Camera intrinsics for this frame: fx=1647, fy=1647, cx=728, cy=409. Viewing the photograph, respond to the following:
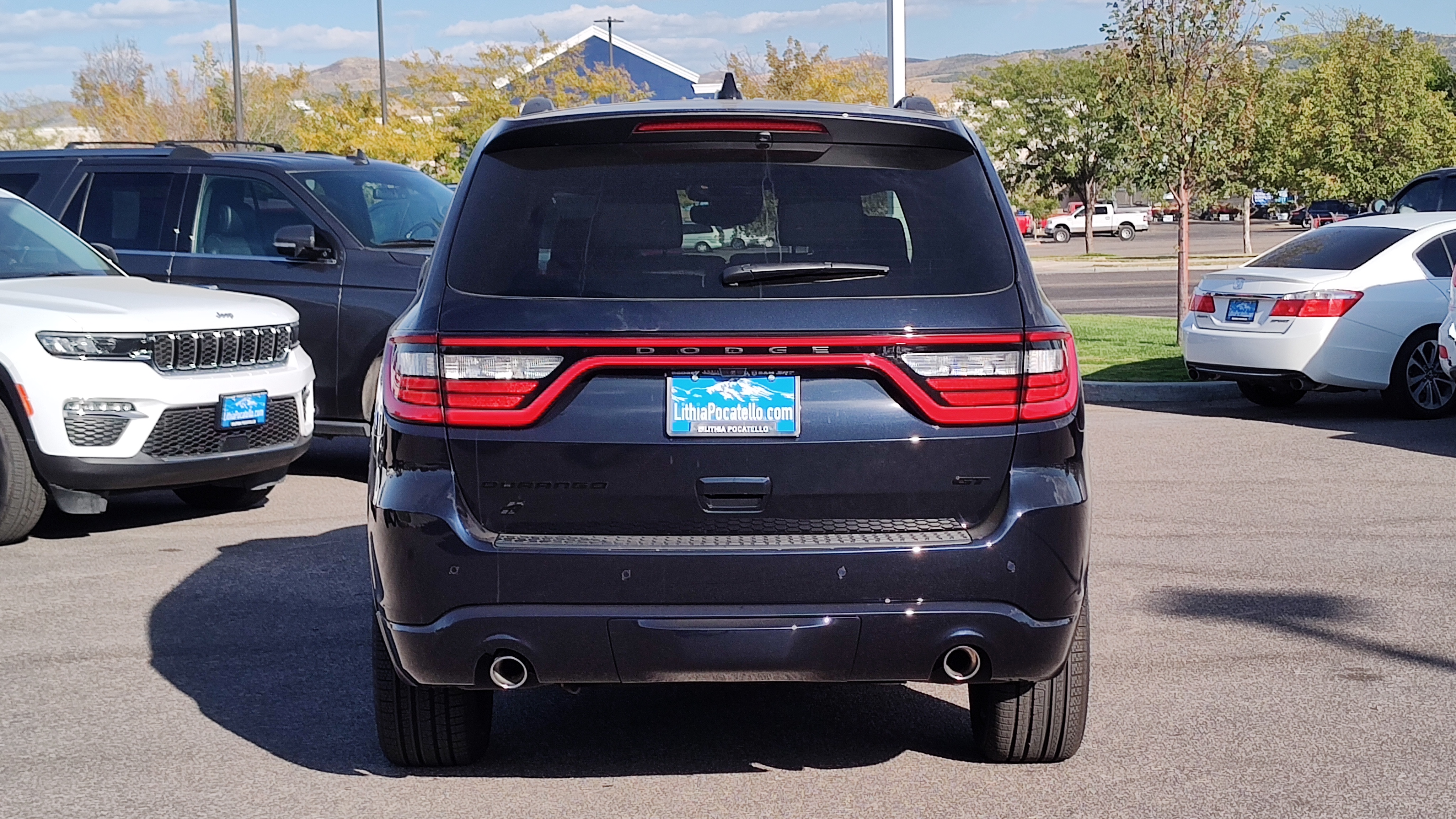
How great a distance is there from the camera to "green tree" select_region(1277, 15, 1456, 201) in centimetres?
4012

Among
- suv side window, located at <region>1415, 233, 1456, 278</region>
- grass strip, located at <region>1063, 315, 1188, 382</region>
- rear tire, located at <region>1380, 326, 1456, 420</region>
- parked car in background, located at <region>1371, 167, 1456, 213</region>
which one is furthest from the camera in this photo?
parked car in background, located at <region>1371, 167, 1456, 213</region>

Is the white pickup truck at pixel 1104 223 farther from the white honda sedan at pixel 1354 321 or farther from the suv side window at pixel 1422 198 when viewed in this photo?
the white honda sedan at pixel 1354 321

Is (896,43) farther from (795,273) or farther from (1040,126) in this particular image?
(1040,126)

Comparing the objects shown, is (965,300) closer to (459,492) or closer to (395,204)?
(459,492)

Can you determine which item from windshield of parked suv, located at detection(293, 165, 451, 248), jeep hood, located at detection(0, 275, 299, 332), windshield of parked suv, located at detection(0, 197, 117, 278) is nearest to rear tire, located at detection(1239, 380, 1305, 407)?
windshield of parked suv, located at detection(293, 165, 451, 248)

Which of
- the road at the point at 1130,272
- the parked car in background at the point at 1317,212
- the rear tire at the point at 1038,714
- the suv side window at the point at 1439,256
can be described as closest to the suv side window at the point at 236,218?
the road at the point at 1130,272

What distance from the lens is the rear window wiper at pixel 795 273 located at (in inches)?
160

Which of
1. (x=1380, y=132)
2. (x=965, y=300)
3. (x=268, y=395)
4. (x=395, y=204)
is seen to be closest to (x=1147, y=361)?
(x=395, y=204)

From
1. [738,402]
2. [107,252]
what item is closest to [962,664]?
[738,402]

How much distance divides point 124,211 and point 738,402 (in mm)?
7926

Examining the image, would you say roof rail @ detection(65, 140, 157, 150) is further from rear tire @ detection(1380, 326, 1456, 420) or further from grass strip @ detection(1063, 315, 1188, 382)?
rear tire @ detection(1380, 326, 1456, 420)

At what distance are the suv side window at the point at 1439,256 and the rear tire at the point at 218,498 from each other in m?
8.88

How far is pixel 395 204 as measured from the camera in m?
10.8

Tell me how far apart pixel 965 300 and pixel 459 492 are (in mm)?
1332
